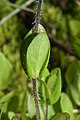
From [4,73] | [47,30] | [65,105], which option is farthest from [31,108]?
[47,30]

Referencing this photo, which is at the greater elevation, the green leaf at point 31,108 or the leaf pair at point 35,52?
the leaf pair at point 35,52

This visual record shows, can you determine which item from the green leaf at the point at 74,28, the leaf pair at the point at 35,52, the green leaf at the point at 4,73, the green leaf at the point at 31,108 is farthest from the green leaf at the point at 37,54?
the green leaf at the point at 74,28

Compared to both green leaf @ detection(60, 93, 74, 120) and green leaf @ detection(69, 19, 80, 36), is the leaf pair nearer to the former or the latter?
green leaf @ detection(60, 93, 74, 120)

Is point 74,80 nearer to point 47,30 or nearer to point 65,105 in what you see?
point 65,105

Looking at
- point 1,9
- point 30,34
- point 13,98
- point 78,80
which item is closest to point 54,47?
point 1,9

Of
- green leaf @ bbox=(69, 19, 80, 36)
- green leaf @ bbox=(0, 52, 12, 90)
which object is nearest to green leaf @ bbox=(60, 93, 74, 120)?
green leaf @ bbox=(0, 52, 12, 90)

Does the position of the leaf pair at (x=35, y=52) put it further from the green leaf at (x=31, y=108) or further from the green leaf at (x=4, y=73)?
the green leaf at (x=4, y=73)

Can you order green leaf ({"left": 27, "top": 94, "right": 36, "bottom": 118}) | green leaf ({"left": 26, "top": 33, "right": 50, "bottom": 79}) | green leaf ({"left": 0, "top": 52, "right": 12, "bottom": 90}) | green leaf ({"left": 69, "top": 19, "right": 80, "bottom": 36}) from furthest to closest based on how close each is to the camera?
green leaf ({"left": 69, "top": 19, "right": 80, "bottom": 36})
green leaf ({"left": 0, "top": 52, "right": 12, "bottom": 90})
green leaf ({"left": 27, "top": 94, "right": 36, "bottom": 118})
green leaf ({"left": 26, "top": 33, "right": 50, "bottom": 79})

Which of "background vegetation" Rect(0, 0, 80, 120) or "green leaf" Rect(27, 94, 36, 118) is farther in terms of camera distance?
"background vegetation" Rect(0, 0, 80, 120)

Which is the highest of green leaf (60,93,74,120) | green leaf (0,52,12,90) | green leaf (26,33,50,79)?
green leaf (26,33,50,79)
